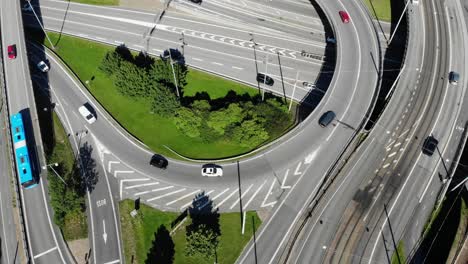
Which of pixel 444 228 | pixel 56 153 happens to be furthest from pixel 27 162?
pixel 444 228

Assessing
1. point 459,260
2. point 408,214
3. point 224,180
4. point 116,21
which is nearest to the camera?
point 459,260

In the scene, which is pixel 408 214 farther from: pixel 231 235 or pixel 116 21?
pixel 116 21

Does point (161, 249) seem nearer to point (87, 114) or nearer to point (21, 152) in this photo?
point (21, 152)

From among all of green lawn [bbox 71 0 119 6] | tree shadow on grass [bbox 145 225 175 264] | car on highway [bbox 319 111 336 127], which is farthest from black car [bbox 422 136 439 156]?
green lawn [bbox 71 0 119 6]

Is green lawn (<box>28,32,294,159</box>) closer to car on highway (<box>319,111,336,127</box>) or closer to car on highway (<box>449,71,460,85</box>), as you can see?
car on highway (<box>319,111,336,127</box>)

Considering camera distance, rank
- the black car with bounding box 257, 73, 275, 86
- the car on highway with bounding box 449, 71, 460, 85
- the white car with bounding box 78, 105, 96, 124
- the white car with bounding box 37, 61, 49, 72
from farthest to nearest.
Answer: the white car with bounding box 37, 61, 49, 72
the black car with bounding box 257, 73, 275, 86
the white car with bounding box 78, 105, 96, 124
the car on highway with bounding box 449, 71, 460, 85
